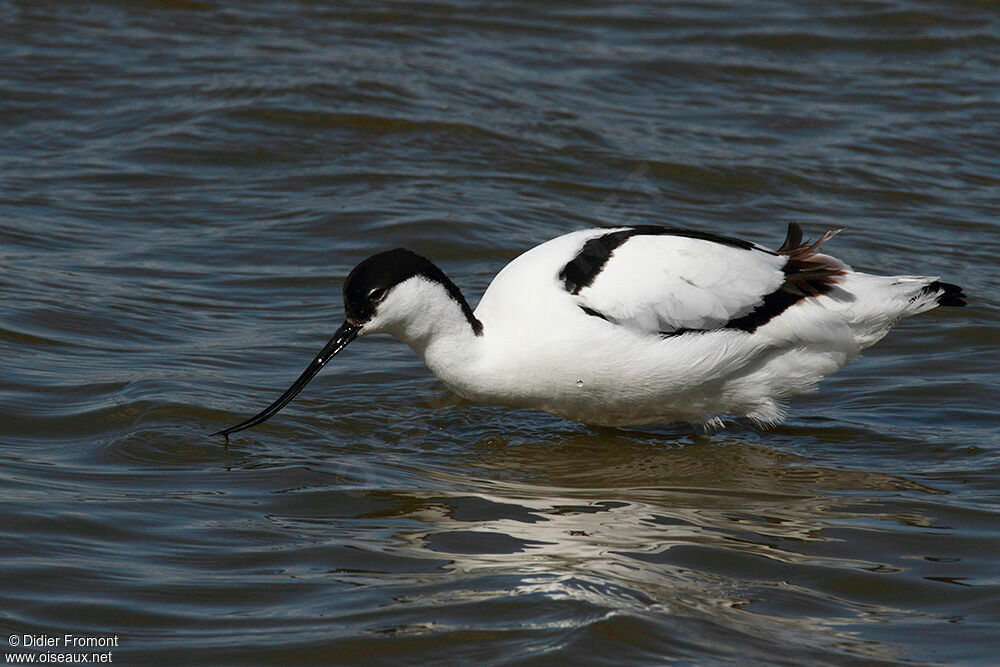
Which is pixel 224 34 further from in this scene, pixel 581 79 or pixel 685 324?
pixel 685 324

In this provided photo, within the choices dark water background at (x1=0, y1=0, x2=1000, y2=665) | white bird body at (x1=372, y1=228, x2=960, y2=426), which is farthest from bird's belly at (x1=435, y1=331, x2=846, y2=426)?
dark water background at (x1=0, y1=0, x2=1000, y2=665)

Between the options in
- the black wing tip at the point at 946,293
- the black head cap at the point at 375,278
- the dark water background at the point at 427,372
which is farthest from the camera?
the black wing tip at the point at 946,293

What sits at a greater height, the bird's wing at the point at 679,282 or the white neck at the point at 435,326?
the bird's wing at the point at 679,282

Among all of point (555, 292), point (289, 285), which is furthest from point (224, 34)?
point (555, 292)

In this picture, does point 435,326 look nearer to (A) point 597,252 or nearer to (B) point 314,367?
(B) point 314,367

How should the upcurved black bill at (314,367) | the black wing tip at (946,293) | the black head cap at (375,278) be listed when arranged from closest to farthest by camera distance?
the black head cap at (375,278) → the upcurved black bill at (314,367) → the black wing tip at (946,293)

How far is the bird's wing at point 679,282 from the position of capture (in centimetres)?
595

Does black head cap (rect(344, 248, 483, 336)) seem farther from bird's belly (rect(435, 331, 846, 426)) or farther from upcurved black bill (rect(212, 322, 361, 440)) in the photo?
bird's belly (rect(435, 331, 846, 426))

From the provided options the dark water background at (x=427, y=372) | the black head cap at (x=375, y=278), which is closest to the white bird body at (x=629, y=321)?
the black head cap at (x=375, y=278)

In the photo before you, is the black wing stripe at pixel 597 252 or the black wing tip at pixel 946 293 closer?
the black wing stripe at pixel 597 252

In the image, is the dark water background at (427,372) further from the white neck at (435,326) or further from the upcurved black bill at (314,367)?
the white neck at (435,326)

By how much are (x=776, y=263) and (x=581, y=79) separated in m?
5.75

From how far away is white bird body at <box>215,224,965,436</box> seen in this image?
19.4 feet

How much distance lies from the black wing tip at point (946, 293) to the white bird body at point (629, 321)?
0.02m
